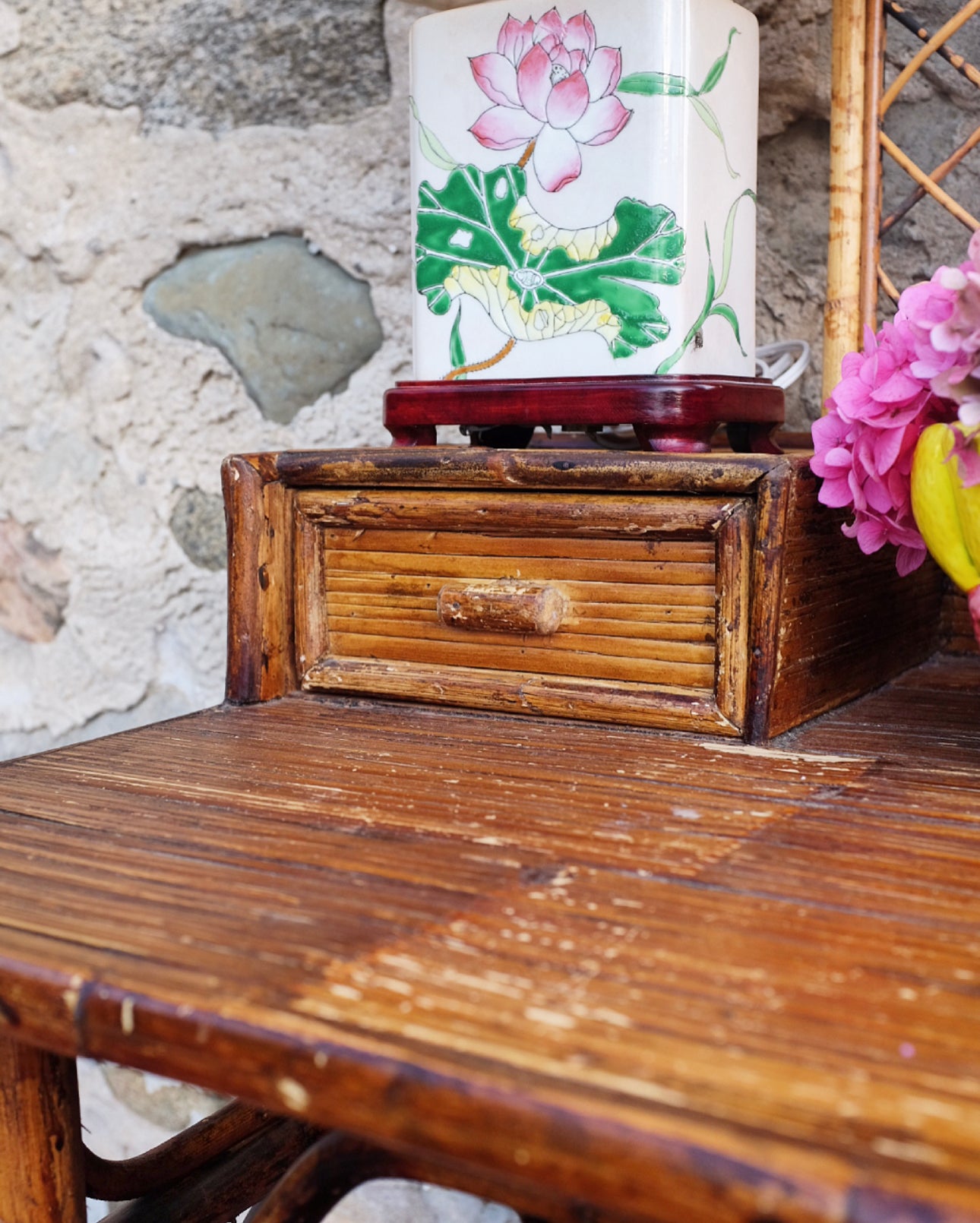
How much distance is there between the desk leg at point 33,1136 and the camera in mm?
526

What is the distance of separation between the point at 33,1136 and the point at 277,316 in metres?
0.85

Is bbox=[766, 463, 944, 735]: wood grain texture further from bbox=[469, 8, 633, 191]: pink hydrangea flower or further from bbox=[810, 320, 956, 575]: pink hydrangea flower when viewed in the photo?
bbox=[469, 8, 633, 191]: pink hydrangea flower

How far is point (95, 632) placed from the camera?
127 centimetres

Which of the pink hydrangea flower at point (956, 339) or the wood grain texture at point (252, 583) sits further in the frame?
the wood grain texture at point (252, 583)

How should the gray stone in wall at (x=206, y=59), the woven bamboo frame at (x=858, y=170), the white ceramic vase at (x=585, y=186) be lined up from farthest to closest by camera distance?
the gray stone in wall at (x=206, y=59) < the woven bamboo frame at (x=858, y=170) < the white ceramic vase at (x=585, y=186)

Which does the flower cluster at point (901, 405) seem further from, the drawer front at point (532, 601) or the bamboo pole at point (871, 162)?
the bamboo pole at point (871, 162)

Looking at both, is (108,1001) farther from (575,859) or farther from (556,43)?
(556,43)

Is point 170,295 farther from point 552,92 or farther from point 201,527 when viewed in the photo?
point 552,92

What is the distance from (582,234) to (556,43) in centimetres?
12

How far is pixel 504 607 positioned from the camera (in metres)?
0.76

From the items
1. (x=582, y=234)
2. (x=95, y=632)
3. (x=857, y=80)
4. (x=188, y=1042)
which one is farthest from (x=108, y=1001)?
(x=95, y=632)

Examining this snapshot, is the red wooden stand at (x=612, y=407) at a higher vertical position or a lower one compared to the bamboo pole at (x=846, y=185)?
lower

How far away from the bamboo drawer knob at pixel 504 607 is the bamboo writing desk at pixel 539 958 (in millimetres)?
88

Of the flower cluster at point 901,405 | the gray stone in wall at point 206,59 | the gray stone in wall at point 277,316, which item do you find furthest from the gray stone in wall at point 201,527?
the flower cluster at point 901,405
